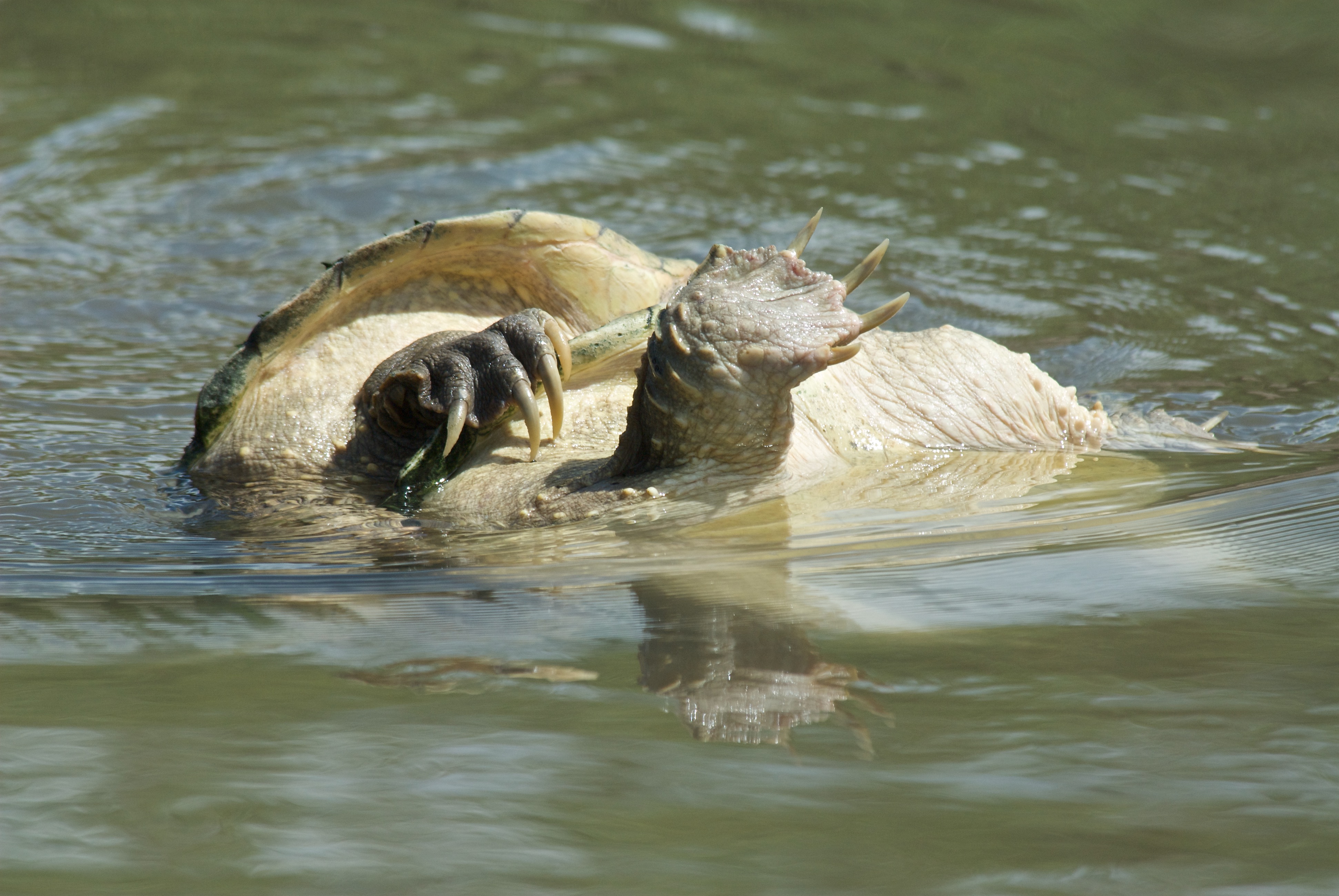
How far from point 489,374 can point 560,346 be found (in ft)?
0.51

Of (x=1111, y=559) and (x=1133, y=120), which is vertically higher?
(x=1133, y=120)

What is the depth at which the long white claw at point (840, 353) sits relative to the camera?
2.49 meters

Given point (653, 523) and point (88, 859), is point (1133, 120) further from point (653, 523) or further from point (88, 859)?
point (88, 859)

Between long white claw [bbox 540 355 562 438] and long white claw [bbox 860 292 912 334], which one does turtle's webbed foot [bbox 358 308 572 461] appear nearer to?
long white claw [bbox 540 355 562 438]

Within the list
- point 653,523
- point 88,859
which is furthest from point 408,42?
point 88,859

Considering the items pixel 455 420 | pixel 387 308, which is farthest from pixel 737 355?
pixel 387 308

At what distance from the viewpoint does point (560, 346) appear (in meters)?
2.68

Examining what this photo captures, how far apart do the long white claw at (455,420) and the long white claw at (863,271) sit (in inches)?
31.7

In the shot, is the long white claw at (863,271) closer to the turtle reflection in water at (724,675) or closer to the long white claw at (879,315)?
the long white claw at (879,315)

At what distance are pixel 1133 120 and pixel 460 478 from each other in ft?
20.0

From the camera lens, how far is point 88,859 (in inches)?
47.7

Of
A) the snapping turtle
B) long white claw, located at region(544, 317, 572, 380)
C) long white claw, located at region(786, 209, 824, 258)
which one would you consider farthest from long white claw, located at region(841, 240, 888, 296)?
long white claw, located at region(544, 317, 572, 380)

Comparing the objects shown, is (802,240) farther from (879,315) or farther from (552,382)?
(552,382)

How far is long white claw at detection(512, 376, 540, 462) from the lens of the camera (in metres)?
2.61
